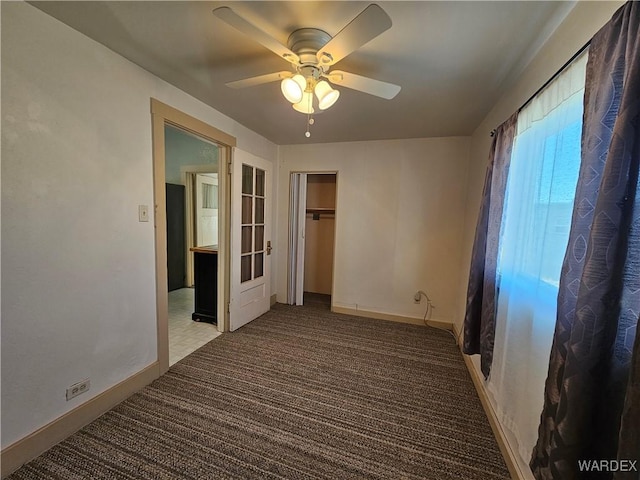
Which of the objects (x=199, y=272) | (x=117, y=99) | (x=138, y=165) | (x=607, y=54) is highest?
(x=117, y=99)

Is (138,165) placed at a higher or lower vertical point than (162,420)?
higher

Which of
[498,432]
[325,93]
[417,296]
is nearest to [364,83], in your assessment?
[325,93]

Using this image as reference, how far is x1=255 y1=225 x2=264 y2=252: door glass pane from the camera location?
356 cm

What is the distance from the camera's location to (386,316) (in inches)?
145

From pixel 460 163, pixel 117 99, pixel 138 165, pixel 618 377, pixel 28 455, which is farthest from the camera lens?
pixel 460 163

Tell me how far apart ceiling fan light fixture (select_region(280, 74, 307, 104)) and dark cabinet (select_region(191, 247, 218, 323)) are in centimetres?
228

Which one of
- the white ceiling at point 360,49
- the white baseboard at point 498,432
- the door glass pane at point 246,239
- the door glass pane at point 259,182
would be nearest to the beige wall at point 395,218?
the door glass pane at point 259,182

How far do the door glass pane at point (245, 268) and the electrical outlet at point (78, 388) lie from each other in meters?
1.66

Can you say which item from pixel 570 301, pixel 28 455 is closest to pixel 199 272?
pixel 28 455

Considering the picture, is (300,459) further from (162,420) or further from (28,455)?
(28,455)

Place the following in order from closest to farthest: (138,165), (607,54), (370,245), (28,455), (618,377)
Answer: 1. (618,377)
2. (607,54)
3. (28,455)
4. (138,165)
5. (370,245)

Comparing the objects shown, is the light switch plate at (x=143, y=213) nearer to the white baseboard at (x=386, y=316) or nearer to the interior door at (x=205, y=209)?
the white baseboard at (x=386, y=316)

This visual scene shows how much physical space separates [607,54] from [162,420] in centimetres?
283

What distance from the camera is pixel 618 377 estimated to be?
79 centimetres
